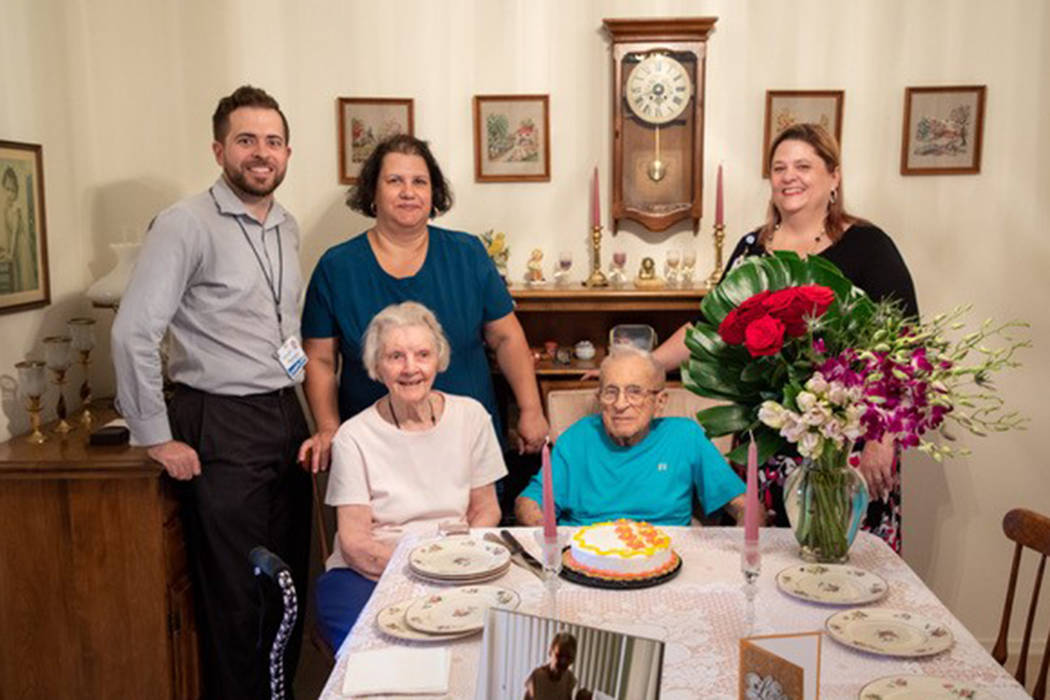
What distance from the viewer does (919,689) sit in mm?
1313

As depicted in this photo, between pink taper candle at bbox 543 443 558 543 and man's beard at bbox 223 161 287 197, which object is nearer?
pink taper candle at bbox 543 443 558 543

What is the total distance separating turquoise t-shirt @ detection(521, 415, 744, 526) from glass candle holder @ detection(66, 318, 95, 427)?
1.47 meters

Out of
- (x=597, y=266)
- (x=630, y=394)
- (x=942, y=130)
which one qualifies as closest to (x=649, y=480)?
(x=630, y=394)

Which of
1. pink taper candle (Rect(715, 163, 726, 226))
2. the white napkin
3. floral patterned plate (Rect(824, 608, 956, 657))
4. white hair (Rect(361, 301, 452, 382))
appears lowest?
the white napkin

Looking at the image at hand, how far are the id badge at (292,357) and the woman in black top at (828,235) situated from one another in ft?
3.33

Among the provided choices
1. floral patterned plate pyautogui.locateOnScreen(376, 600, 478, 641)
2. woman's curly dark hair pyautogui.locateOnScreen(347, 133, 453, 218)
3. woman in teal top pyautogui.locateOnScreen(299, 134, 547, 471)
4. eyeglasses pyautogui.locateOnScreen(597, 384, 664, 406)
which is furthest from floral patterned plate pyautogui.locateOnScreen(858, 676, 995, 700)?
woman's curly dark hair pyautogui.locateOnScreen(347, 133, 453, 218)

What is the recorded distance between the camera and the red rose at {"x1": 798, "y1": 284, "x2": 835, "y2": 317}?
1601 mm

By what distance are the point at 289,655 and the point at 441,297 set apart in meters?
1.11

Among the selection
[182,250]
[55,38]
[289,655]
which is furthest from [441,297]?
[55,38]

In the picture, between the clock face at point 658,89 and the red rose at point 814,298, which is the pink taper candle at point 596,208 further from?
the red rose at point 814,298

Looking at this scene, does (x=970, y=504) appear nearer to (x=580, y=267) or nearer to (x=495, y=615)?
(x=580, y=267)

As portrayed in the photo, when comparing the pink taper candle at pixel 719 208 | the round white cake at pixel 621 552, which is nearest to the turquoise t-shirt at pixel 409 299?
the pink taper candle at pixel 719 208

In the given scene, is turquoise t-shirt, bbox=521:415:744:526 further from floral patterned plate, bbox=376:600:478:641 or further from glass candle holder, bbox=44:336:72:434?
glass candle holder, bbox=44:336:72:434

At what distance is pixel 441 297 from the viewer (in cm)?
266
